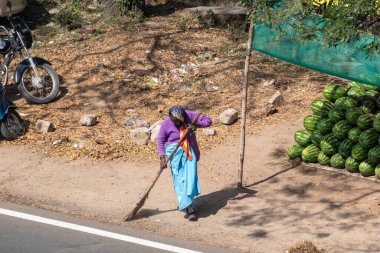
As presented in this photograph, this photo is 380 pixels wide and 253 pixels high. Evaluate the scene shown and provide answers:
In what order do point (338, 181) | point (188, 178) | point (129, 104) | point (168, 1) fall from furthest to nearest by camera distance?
point (168, 1)
point (129, 104)
point (338, 181)
point (188, 178)

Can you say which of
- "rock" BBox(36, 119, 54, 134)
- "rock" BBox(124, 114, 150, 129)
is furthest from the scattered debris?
"rock" BBox(36, 119, 54, 134)

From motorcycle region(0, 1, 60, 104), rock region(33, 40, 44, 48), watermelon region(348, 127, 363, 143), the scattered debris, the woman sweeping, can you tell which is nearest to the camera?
the scattered debris

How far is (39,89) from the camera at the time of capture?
13.8 m

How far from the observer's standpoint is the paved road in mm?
8805

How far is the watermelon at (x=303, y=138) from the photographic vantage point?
11.4 m

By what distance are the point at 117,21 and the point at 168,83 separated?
323 centimetres

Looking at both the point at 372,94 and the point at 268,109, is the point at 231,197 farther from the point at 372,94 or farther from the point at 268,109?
the point at 268,109

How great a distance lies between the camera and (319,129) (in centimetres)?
1118

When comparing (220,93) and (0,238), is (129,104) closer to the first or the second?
(220,93)

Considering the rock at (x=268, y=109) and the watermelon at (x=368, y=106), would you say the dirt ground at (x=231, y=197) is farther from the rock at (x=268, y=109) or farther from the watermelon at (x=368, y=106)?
the watermelon at (x=368, y=106)

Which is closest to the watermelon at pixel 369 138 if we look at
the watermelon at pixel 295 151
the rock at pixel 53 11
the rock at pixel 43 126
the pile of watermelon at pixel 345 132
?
the pile of watermelon at pixel 345 132

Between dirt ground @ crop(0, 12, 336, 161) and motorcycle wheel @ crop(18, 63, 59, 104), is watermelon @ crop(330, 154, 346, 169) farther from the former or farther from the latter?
motorcycle wheel @ crop(18, 63, 59, 104)

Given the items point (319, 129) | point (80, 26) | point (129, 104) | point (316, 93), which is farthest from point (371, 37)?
point (80, 26)

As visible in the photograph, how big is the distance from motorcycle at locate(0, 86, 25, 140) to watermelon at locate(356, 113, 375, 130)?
5.38 m
